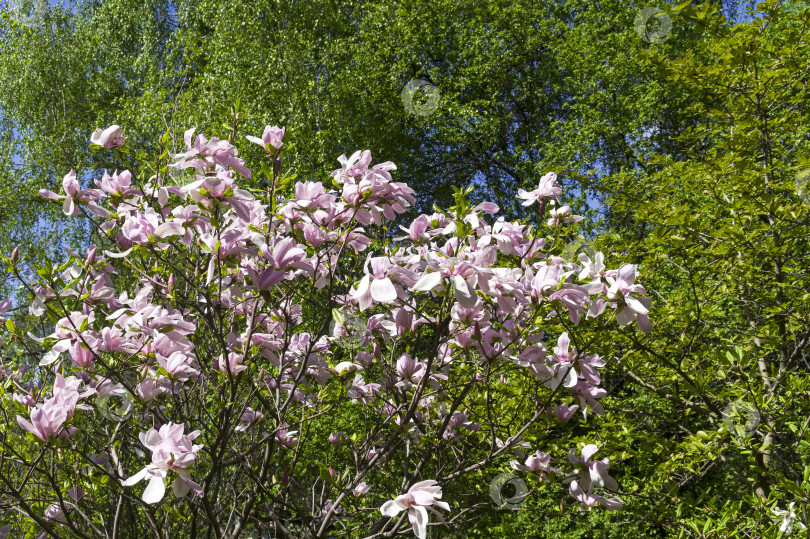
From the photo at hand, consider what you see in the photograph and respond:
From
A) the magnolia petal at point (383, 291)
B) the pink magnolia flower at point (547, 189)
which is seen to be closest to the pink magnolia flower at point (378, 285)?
the magnolia petal at point (383, 291)

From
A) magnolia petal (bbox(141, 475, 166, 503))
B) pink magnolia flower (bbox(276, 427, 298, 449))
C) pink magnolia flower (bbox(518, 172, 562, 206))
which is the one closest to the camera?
magnolia petal (bbox(141, 475, 166, 503))

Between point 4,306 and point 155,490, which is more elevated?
point 4,306

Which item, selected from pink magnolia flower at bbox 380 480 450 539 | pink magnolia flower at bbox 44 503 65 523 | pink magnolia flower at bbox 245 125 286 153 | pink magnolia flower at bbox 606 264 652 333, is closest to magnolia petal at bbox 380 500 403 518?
pink magnolia flower at bbox 380 480 450 539

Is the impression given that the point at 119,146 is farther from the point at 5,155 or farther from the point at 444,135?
the point at 5,155

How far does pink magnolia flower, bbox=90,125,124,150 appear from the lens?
180cm

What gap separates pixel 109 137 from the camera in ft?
5.93

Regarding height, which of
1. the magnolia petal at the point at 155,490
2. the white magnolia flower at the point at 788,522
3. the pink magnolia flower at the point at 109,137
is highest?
the pink magnolia flower at the point at 109,137

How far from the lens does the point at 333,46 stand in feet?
31.3

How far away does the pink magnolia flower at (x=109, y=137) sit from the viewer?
180cm

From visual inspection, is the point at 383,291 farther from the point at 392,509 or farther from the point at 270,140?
the point at 270,140

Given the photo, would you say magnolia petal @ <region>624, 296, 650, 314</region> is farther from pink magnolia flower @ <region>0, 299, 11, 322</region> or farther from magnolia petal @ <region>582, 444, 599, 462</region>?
pink magnolia flower @ <region>0, 299, 11, 322</region>

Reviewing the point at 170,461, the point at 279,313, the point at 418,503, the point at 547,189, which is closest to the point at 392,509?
the point at 418,503

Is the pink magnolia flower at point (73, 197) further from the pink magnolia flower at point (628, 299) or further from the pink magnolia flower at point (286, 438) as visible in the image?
the pink magnolia flower at point (628, 299)

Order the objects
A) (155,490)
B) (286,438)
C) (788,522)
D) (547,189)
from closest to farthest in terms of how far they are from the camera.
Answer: (155,490)
(788,522)
(547,189)
(286,438)
